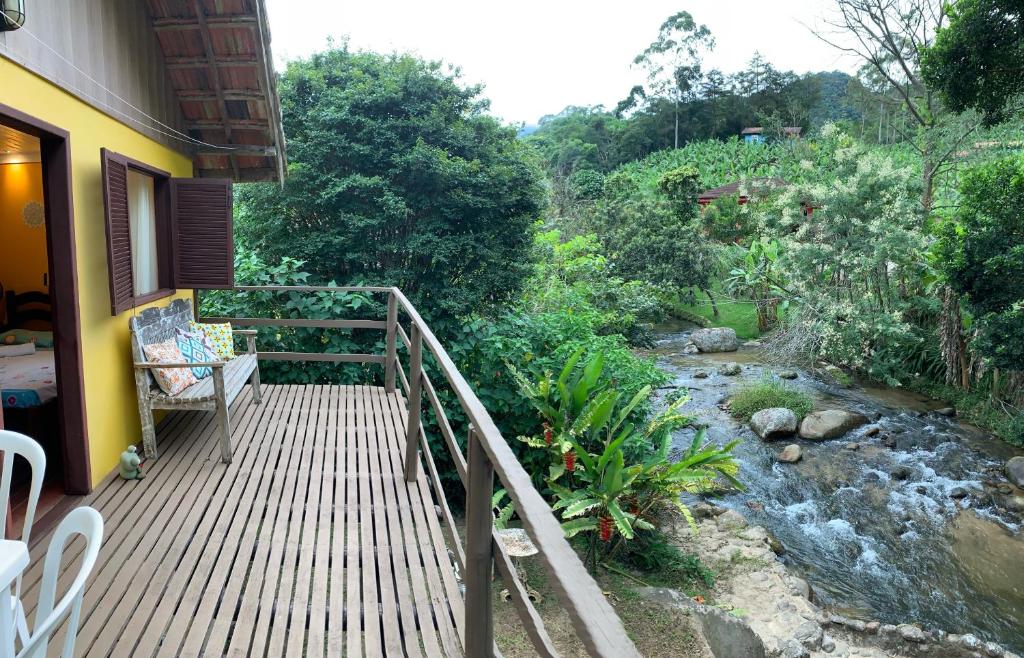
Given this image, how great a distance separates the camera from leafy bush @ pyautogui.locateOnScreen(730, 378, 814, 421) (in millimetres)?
10594

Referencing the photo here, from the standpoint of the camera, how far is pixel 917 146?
15719 mm

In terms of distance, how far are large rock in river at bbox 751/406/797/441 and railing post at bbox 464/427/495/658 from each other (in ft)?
29.4

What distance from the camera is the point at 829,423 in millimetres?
9984

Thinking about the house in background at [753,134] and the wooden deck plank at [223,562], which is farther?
the house in background at [753,134]

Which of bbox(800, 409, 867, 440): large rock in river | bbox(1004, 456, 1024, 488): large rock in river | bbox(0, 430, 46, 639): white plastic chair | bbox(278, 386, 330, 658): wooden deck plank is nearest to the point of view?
bbox(0, 430, 46, 639): white plastic chair

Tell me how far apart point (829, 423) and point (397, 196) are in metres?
7.08

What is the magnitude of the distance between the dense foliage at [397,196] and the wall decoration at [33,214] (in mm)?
2141

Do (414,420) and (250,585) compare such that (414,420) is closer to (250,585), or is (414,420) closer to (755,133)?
(250,585)

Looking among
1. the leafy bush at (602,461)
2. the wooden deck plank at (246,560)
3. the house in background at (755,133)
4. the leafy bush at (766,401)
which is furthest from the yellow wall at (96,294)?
the house in background at (755,133)

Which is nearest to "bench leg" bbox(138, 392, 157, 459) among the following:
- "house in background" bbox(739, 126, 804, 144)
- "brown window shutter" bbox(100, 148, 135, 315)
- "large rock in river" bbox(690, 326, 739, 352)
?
"brown window shutter" bbox(100, 148, 135, 315)

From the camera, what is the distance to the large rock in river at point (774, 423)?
989cm

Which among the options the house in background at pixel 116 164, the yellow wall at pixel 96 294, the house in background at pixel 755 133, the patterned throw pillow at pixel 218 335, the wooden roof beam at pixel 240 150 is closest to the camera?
the house in background at pixel 116 164

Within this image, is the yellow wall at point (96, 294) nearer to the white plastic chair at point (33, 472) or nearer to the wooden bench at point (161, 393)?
the wooden bench at point (161, 393)

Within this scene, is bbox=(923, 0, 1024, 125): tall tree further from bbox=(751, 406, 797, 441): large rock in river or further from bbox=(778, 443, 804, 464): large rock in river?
bbox=(778, 443, 804, 464): large rock in river
